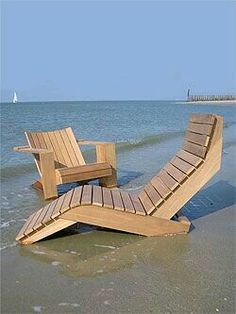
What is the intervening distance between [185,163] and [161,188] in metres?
0.42

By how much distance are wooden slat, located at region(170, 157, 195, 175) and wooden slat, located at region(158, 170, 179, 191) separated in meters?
0.16

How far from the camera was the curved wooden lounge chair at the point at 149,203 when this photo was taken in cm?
412

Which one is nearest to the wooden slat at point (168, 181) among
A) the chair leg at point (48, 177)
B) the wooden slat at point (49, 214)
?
the wooden slat at point (49, 214)

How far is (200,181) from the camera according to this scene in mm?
4441

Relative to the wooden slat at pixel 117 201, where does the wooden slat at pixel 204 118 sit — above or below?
above

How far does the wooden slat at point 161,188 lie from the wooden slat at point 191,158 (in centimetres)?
41

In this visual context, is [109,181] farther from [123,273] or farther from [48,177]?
[123,273]

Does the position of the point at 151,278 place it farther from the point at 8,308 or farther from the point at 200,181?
the point at 200,181

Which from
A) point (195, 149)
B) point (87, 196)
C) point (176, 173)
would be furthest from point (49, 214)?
point (195, 149)

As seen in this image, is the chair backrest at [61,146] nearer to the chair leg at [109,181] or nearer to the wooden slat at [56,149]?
the wooden slat at [56,149]

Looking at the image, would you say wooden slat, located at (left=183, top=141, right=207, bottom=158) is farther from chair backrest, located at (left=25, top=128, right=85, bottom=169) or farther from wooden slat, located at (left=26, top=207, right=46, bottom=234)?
chair backrest, located at (left=25, top=128, right=85, bottom=169)

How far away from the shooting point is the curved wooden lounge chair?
4125mm

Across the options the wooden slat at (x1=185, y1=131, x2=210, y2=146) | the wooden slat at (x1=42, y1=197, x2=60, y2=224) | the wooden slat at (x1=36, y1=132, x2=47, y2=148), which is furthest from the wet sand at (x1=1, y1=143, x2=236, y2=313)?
the wooden slat at (x1=36, y1=132, x2=47, y2=148)

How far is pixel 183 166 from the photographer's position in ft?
15.2
